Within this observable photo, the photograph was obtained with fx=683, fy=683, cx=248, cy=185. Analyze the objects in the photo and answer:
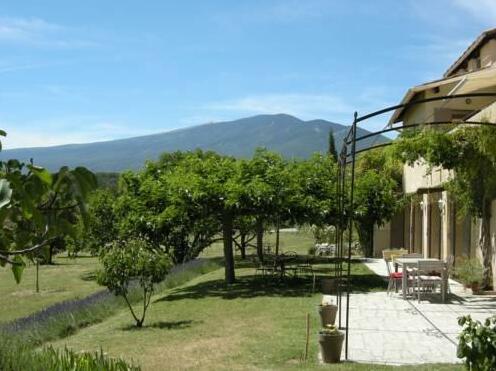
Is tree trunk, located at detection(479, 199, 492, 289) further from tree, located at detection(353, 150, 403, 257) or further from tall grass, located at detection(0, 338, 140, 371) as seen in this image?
tall grass, located at detection(0, 338, 140, 371)

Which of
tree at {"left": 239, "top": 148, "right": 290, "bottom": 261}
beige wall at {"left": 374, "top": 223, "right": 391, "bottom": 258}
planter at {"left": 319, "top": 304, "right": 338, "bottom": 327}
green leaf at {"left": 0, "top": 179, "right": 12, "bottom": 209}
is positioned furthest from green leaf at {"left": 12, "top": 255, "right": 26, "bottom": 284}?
beige wall at {"left": 374, "top": 223, "right": 391, "bottom": 258}

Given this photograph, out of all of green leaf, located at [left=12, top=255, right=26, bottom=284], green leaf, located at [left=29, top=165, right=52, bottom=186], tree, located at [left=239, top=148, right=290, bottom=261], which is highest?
tree, located at [left=239, top=148, right=290, bottom=261]

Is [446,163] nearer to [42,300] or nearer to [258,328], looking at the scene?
[258,328]

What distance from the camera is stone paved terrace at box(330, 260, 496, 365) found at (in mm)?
9641

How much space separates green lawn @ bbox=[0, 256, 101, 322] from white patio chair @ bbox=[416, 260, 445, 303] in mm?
9929

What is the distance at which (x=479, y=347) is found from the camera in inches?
225

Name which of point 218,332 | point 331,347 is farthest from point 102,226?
point 331,347

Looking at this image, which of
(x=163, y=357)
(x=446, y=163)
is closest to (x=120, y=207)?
(x=446, y=163)

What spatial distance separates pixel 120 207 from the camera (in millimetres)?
21953

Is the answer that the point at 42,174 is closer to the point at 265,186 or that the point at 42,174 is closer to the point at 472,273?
the point at 472,273

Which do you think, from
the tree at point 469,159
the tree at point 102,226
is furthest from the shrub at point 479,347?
the tree at point 102,226

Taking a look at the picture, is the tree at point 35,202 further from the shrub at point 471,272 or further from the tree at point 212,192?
the tree at point 212,192

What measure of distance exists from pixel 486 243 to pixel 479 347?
11004 millimetres

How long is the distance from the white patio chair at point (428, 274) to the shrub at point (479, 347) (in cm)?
942
